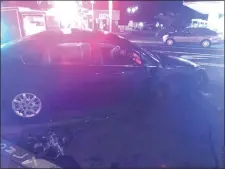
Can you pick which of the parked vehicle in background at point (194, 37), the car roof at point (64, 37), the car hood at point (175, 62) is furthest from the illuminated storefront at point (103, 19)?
the car hood at point (175, 62)

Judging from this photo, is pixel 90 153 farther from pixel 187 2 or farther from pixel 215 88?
pixel 215 88

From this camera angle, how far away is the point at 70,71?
3.40 m

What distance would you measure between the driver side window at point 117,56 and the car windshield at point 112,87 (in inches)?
0.6

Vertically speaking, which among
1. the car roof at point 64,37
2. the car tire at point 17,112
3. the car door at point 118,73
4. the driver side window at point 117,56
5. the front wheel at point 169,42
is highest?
the car roof at point 64,37

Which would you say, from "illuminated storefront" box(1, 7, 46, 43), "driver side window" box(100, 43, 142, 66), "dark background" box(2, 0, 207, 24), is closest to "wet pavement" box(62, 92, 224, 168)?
"driver side window" box(100, 43, 142, 66)

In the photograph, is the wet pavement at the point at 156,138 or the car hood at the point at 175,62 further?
the car hood at the point at 175,62

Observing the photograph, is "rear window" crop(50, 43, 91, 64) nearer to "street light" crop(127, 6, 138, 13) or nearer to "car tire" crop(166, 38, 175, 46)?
"street light" crop(127, 6, 138, 13)

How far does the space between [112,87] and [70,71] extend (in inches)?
30.2

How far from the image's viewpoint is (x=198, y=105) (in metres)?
4.24

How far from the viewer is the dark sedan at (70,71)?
131 inches

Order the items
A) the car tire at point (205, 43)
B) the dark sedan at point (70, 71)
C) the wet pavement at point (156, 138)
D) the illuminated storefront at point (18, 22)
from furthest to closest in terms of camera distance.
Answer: the illuminated storefront at point (18, 22)
the car tire at point (205, 43)
the dark sedan at point (70, 71)
the wet pavement at point (156, 138)

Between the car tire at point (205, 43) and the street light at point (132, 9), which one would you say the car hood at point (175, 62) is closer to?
the car tire at point (205, 43)

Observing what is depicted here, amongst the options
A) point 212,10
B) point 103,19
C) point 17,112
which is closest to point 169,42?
point 212,10

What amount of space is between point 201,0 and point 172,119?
2124 mm
